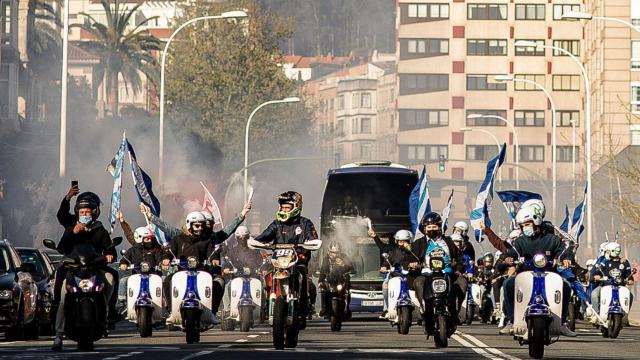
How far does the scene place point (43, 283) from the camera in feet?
91.5

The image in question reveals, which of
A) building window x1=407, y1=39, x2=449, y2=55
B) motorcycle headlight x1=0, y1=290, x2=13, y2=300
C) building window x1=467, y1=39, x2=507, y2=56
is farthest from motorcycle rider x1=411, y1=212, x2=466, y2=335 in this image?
building window x1=407, y1=39, x2=449, y2=55

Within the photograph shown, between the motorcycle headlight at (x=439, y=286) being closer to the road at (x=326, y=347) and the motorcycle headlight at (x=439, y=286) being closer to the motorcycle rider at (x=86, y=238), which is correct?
the road at (x=326, y=347)

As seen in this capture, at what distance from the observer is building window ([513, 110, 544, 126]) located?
148 m

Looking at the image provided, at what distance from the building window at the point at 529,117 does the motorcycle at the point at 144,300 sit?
123 meters

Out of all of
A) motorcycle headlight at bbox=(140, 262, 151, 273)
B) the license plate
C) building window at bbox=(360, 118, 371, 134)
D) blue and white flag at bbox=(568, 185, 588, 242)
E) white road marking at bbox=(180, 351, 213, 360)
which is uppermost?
building window at bbox=(360, 118, 371, 134)

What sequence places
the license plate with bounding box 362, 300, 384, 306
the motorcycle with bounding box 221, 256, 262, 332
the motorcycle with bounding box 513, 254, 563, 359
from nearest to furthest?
the motorcycle with bounding box 513, 254, 563, 359
the motorcycle with bounding box 221, 256, 262, 332
the license plate with bounding box 362, 300, 384, 306

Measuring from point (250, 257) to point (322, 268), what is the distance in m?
3.27

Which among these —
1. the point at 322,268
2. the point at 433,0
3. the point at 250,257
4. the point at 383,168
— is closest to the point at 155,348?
the point at 250,257

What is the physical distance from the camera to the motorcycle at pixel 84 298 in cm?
2114

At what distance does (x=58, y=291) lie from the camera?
2139 centimetres

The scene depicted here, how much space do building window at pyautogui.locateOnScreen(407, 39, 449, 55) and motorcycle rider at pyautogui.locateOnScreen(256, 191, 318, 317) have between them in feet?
420

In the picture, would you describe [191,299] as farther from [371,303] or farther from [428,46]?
[428,46]

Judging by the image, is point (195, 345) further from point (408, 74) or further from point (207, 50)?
point (408, 74)

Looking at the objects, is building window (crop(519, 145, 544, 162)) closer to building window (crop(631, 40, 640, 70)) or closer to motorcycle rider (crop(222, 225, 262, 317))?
building window (crop(631, 40, 640, 70))
